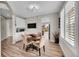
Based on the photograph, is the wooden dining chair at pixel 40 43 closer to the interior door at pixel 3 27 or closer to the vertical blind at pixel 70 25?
the vertical blind at pixel 70 25

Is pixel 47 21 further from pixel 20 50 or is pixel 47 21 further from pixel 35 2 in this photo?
pixel 20 50

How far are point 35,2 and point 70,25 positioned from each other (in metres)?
0.80

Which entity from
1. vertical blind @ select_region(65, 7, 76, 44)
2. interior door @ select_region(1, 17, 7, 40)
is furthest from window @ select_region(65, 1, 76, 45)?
interior door @ select_region(1, 17, 7, 40)

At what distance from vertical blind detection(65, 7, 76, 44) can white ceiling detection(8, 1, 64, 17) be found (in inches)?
9.7

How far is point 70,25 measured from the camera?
5.87 ft

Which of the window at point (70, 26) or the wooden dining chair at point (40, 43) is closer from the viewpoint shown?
the window at point (70, 26)

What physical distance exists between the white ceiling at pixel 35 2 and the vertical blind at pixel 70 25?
25 cm

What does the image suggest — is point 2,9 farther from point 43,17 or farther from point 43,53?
point 43,53

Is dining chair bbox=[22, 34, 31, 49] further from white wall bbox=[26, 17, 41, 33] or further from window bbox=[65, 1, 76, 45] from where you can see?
window bbox=[65, 1, 76, 45]

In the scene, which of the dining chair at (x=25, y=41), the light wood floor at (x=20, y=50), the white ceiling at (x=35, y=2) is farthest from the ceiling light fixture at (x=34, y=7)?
the light wood floor at (x=20, y=50)

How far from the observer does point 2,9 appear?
192cm

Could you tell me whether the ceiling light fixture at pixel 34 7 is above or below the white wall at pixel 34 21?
above

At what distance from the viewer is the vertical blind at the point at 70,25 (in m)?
1.70

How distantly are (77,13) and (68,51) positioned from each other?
2.47 feet
